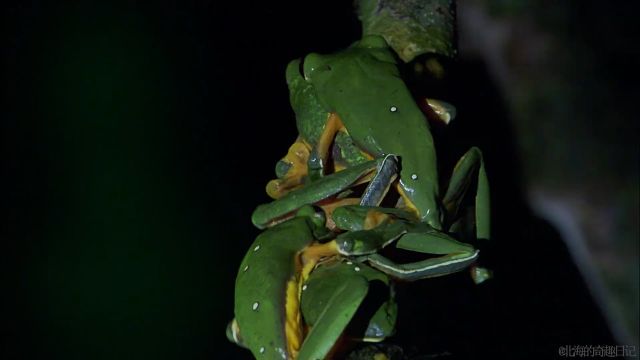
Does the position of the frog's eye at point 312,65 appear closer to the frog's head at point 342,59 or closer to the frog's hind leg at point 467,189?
the frog's head at point 342,59

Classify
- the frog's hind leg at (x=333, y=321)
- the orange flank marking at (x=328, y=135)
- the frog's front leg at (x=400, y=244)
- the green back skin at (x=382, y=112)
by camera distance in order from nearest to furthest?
1. the frog's hind leg at (x=333, y=321)
2. the frog's front leg at (x=400, y=244)
3. the green back skin at (x=382, y=112)
4. the orange flank marking at (x=328, y=135)

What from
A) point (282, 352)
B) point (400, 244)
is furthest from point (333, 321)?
point (400, 244)

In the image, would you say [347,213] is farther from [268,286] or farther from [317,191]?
[268,286]

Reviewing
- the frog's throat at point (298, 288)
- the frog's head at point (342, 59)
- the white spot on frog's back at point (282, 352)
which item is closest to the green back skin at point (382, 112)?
the frog's head at point (342, 59)

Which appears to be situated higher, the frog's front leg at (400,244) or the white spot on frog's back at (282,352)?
the frog's front leg at (400,244)

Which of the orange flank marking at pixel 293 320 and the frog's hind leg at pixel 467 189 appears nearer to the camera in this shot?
the orange flank marking at pixel 293 320

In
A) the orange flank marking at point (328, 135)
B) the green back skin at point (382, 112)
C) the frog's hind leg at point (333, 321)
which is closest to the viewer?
the frog's hind leg at point (333, 321)

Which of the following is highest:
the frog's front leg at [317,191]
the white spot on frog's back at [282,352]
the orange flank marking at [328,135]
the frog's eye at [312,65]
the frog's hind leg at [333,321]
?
the frog's eye at [312,65]
